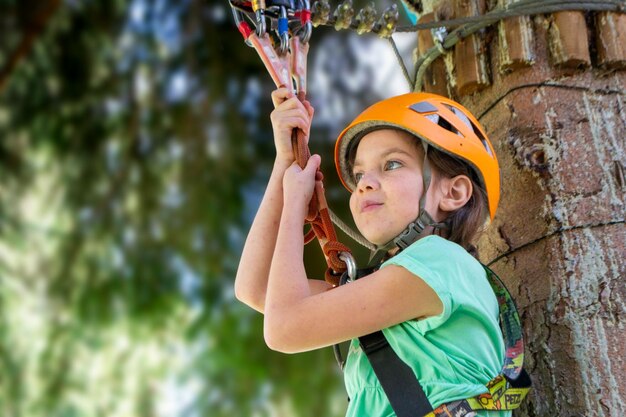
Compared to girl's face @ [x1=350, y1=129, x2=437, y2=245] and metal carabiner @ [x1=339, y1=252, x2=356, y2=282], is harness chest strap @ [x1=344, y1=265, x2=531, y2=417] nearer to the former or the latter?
metal carabiner @ [x1=339, y1=252, x2=356, y2=282]

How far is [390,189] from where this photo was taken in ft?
6.63

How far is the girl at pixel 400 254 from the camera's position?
1.78 m

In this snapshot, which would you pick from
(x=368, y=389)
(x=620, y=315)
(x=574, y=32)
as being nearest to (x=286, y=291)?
(x=368, y=389)

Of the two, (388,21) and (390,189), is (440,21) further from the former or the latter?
(390,189)

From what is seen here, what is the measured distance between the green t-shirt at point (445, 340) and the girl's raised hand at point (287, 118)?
50cm

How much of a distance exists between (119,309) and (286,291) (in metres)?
2.34

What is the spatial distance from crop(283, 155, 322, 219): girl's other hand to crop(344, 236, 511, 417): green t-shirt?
0.30m

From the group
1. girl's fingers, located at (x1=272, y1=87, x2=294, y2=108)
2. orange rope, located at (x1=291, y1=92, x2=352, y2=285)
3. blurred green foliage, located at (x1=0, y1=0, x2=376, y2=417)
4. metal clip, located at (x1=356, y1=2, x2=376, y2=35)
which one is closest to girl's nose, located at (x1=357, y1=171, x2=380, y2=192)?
orange rope, located at (x1=291, y1=92, x2=352, y2=285)

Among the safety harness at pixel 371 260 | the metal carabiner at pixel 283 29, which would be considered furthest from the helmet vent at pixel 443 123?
the metal carabiner at pixel 283 29

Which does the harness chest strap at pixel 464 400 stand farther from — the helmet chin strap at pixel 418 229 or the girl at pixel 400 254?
the helmet chin strap at pixel 418 229

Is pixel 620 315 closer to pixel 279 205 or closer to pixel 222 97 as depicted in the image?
pixel 279 205

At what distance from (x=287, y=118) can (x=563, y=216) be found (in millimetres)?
812

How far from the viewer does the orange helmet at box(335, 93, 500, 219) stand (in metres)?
2.04

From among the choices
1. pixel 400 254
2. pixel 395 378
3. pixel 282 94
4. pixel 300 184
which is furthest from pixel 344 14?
pixel 395 378
